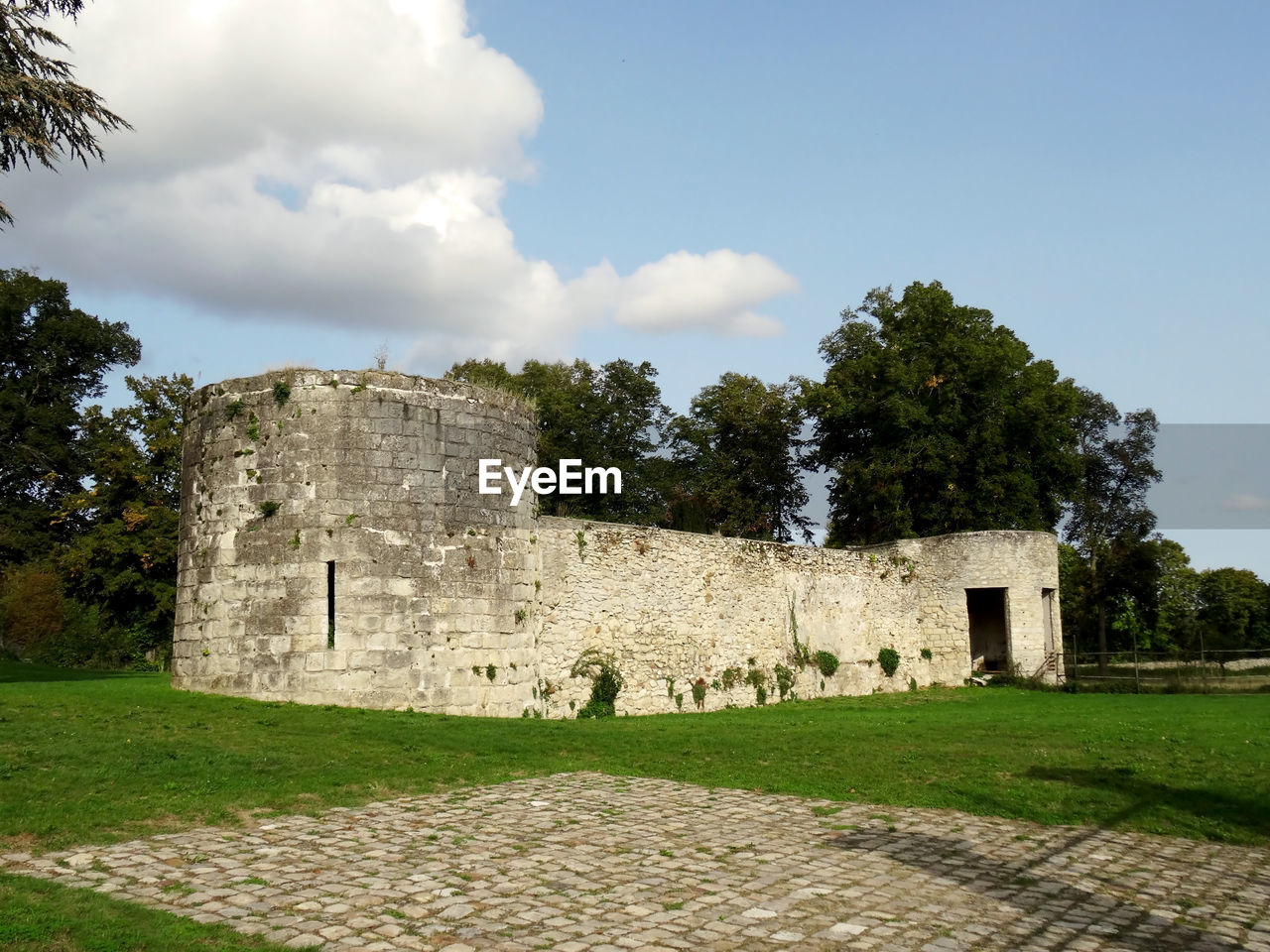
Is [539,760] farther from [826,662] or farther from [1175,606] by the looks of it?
[1175,606]

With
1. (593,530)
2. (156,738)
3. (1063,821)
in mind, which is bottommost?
(1063,821)

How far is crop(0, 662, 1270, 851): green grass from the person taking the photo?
8.96 metres

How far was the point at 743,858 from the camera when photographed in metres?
7.59

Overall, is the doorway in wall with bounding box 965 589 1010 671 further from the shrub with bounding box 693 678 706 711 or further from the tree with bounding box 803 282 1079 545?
the shrub with bounding box 693 678 706 711

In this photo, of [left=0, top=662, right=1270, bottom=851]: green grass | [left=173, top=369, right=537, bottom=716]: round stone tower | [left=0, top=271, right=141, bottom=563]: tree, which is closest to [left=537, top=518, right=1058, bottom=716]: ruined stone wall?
[left=173, top=369, right=537, bottom=716]: round stone tower

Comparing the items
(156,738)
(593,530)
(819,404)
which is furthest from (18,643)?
(819,404)

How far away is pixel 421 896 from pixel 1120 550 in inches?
1829

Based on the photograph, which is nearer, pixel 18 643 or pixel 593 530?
pixel 593 530

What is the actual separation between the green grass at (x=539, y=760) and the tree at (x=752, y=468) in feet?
82.1

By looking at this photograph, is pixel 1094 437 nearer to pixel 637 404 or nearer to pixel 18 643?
pixel 637 404

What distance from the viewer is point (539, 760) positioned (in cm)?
1185

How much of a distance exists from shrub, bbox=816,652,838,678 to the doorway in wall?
8816mm

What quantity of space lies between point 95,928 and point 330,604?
9215 millimetres

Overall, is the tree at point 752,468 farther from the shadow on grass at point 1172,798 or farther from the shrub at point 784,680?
the shadow on grass at point 1172,798
